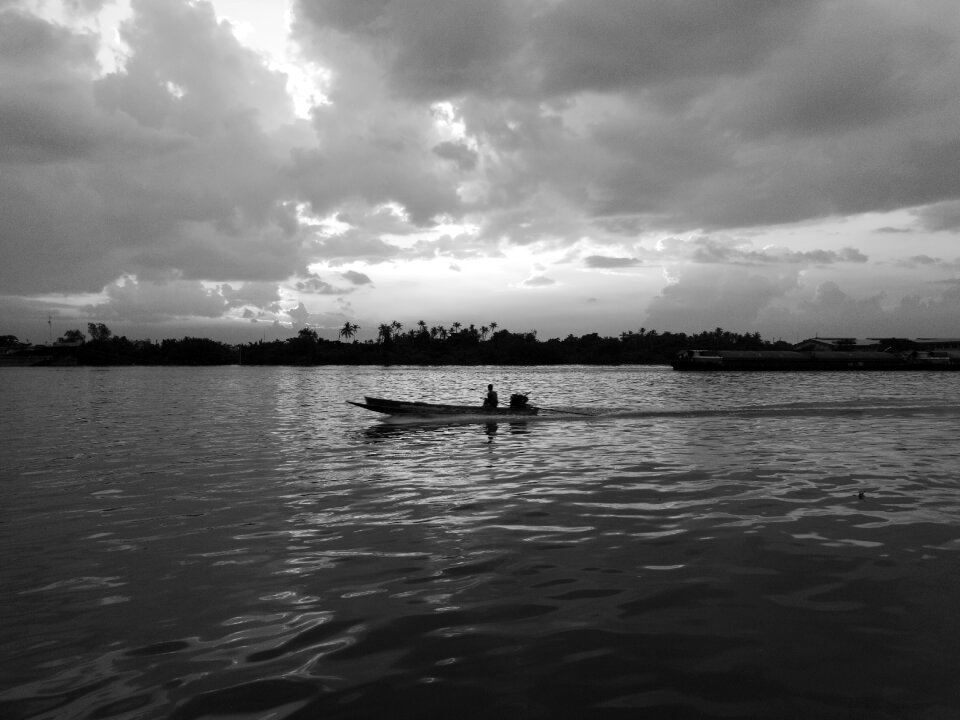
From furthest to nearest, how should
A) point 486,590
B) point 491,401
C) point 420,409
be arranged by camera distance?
point 491,401 < point 420,409 < point 486,590

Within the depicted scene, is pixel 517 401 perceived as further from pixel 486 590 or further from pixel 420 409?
pixel 486 590

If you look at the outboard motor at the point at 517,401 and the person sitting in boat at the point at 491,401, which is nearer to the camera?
the person sitting in boat at the point at 491,401

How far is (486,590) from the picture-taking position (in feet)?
26.9

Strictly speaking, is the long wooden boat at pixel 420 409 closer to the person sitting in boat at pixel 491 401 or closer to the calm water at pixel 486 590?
the person sitting in boat at pixel 491 401

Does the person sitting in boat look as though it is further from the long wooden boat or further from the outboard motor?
the outboard motor

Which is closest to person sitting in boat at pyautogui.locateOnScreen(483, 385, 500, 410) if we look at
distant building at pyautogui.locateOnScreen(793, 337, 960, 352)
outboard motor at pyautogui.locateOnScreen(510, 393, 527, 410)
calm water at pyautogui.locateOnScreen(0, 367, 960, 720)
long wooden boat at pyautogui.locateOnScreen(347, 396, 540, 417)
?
long wooden boat at pyautogui.locateOnScreen(347, 396, 540, 417)

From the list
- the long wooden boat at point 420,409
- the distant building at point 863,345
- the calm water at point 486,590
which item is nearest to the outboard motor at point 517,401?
the long wooden boat at point 420,409

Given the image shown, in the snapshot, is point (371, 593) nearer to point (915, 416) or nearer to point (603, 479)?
point (603, 479)

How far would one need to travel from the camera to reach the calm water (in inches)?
223

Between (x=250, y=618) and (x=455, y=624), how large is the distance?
101 inches

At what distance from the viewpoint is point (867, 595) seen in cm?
781

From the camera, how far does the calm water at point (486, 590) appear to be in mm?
5668

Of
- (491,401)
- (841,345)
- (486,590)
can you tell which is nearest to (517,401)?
(491,401)

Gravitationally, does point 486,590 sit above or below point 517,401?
below
